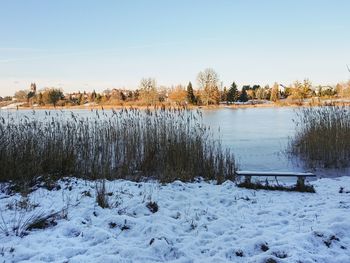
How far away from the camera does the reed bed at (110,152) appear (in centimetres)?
615

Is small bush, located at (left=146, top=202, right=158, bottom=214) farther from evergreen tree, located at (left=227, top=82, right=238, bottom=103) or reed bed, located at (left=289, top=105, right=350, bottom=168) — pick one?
evergreen tree, located at (left=227, top=82, right=238, bottom=103)

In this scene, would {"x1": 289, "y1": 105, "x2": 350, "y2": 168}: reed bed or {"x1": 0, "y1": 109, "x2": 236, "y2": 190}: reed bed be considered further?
{"x1": 289, "y1": 105, "x2": 350, "y2": 168}: reed bed

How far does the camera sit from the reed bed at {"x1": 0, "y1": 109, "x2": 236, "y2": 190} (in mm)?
6148

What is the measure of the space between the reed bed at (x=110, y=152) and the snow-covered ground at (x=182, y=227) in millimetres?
1125

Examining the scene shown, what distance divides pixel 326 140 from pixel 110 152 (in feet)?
17.3

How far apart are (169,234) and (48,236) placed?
1.14 m

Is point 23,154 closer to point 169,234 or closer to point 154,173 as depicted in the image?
point 154,173

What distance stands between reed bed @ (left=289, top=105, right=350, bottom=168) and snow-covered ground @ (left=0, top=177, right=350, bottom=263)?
3477 millimetres

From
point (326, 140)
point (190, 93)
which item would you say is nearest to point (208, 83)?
point (190, 93)

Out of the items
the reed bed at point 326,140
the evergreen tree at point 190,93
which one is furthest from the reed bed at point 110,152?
the evergreen tree at point 190,93

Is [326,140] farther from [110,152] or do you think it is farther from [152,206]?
[152,206]

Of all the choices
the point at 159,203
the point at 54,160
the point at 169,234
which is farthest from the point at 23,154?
the point at 169,234

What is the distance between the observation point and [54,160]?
646cm

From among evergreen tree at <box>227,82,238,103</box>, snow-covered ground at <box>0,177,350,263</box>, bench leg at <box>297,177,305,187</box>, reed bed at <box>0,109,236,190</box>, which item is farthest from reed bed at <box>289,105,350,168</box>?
evergreen tree at <box>227,82,238,103</box>
